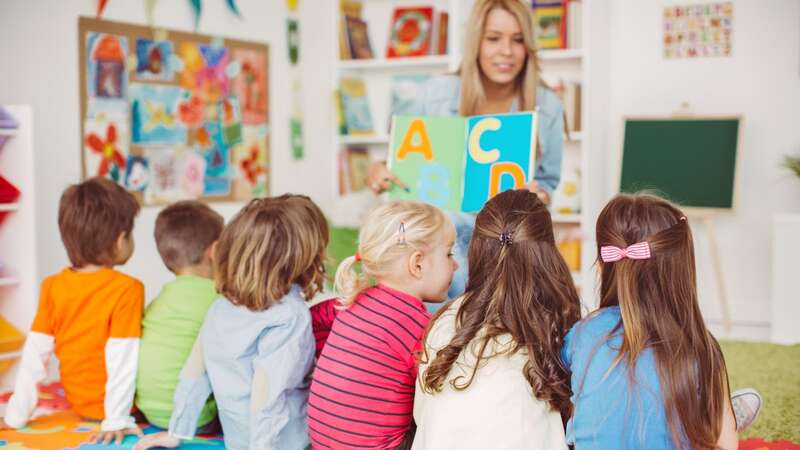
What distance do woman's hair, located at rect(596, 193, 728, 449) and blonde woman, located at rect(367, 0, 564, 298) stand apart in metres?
0.90

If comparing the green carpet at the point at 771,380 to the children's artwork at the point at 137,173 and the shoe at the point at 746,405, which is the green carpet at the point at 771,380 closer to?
the shoe at the point at 746,405

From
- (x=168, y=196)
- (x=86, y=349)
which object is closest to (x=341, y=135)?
(x=168, y=196)

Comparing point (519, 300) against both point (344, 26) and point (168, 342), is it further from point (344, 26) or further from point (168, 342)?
point (344, 26)

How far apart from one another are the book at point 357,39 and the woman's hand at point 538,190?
2.73m

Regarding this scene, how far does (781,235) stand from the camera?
4.12 m

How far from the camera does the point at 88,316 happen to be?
7.46ft

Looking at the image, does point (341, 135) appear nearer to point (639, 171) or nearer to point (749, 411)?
point (639, 171)

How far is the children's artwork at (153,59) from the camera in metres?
3.84

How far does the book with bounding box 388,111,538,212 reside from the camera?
2.36 meters

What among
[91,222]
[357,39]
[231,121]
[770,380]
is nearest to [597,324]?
[91,222]

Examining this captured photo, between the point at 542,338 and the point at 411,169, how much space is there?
3.44ft

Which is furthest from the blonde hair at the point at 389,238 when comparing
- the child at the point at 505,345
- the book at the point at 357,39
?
the book at the point at 357,39

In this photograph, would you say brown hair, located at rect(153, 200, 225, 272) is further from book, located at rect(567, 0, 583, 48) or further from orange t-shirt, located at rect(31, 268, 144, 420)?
book, located at rect(567, 0, 583, 48)

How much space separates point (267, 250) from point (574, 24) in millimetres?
2891
